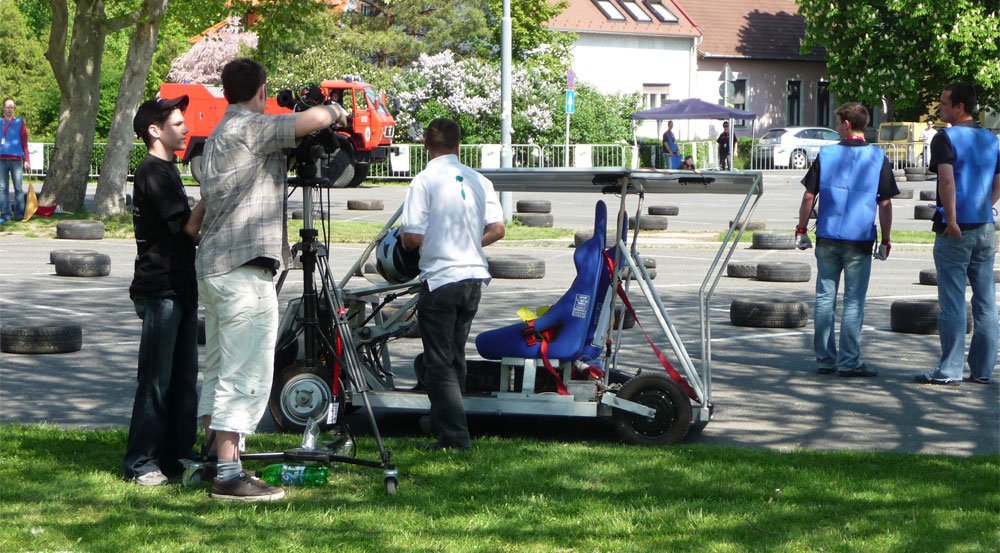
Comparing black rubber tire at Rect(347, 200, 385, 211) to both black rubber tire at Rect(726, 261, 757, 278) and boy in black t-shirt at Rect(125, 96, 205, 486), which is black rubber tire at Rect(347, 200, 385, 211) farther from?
boy in black t-shirt at Rect(125, 96, 205, 486)

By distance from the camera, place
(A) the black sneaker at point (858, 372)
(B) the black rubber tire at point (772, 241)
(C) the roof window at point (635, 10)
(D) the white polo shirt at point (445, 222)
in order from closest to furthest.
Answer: (D) the white polo shirt at point (445, 222)
(A) the black sneaker at point (858, 372)
(B) the black rubber tire at point (772, 241)
(C) the roof window at point (635, 10)

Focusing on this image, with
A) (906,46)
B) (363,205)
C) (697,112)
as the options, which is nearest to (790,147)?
(906,46)

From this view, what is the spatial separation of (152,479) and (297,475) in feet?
2.15

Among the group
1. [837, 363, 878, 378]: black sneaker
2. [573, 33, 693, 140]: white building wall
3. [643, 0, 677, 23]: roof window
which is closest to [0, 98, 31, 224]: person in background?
[837, 363, 878, 378]: black sneaker

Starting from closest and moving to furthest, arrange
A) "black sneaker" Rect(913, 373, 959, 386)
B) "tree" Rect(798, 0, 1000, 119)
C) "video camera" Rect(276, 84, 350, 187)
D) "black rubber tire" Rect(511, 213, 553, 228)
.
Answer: "video camera" Rect(276, 84, 350, 187) < "black sneaker" Rect(913, 373, 959, 386) < "black rubber tire" Rect(511, 213, 553, 228) < "tree" Rect(798, 0, 1000, 119)

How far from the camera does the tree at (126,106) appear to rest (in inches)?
914

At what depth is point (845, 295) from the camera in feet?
32.4

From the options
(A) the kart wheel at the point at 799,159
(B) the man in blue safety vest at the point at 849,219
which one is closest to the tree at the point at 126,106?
(B) the man in blue safety vest at the point at 849,219

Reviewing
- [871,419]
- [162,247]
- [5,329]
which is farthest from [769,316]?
[162,247]

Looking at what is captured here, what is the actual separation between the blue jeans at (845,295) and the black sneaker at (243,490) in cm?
500

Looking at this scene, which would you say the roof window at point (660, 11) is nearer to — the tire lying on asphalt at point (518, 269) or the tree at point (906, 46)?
the tree at point (906, 46)

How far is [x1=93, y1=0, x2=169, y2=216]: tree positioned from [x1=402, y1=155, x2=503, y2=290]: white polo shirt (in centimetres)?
1720

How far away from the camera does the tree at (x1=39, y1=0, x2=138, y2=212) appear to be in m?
23.9

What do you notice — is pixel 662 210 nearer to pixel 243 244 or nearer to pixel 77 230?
pixel 77 230
